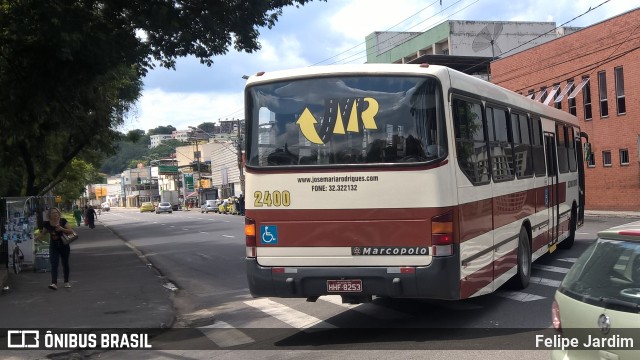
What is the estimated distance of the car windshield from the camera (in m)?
3.67

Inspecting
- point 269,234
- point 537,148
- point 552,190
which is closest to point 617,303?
point 269,234

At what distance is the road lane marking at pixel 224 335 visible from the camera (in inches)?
320

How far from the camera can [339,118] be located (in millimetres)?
7391

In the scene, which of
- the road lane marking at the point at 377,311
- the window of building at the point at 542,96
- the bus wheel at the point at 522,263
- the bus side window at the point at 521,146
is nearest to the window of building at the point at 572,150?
the bus side window at the point at 521,146

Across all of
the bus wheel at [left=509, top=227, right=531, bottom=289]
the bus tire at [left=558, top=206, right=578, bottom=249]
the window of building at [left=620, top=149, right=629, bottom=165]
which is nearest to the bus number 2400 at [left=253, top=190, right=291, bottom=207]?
the bus wheel at [left=509, top=227, right=531, bottom=289]

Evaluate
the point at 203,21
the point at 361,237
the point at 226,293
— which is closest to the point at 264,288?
the point at 361,237

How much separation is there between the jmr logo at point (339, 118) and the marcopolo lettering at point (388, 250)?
1371 millimetres

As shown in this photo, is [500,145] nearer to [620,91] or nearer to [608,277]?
[608,277]

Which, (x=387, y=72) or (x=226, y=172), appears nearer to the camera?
(x=387, y=72)

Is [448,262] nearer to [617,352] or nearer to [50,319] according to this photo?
[617,352]

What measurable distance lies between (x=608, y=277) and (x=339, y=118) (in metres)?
4.08

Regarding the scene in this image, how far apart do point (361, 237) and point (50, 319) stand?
6.26 metres

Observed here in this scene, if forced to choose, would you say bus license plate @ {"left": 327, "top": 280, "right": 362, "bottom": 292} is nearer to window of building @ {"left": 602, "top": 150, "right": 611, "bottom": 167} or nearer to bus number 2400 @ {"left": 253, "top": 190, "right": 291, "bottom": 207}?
bus number 2400 @ {"left": 253, "top": 190, "right": 291, "bottom": 207}

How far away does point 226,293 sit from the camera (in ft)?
42.7
